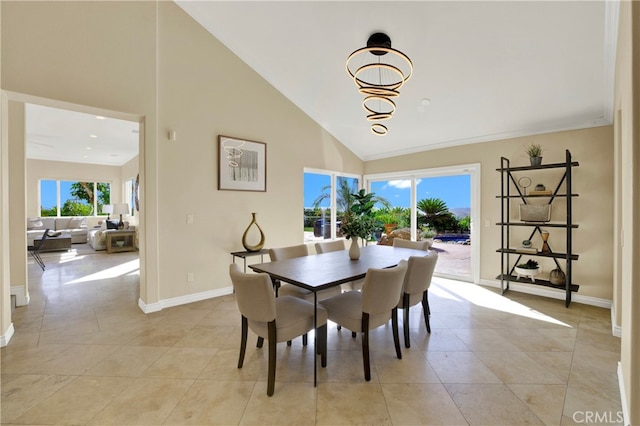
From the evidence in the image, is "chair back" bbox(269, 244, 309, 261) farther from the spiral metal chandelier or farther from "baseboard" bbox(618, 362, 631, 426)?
"baseboard" bbox(618, 362, 631, 426)

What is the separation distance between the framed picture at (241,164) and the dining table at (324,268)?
6.06ft

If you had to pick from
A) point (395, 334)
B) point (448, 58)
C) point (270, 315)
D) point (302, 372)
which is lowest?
point (302, 372)

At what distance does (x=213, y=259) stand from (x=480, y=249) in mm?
4230

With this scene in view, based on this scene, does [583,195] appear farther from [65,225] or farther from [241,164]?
[65,225]

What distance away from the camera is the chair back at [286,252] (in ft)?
10.3

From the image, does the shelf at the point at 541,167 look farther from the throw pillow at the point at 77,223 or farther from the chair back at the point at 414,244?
the throw pillow at the point at 77,223

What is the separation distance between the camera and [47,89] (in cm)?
280

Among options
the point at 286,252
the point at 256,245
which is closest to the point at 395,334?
the point at 286,252

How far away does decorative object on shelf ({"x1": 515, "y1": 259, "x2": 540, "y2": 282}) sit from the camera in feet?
13.1

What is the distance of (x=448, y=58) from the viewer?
3.25m

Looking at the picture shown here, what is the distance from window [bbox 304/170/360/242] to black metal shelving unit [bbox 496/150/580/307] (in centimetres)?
275

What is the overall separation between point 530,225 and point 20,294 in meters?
6.92

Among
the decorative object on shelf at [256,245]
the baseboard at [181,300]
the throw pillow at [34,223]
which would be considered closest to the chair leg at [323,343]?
the decorative object on shelf at [256,245]

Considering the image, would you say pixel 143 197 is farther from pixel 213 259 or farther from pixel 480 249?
pixel 480 249
